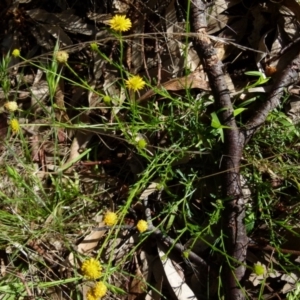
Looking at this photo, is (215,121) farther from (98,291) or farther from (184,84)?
(98,291)

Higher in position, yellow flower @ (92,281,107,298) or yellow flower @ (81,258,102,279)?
yellow flower @ (81,258,102,279)

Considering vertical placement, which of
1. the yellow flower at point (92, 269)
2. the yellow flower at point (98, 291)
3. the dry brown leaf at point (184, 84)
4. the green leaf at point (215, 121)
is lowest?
the yellow flower at point (98, 291)

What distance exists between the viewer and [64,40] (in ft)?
5.92

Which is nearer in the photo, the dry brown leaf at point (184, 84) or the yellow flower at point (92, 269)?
the yellow flower at point (92, 269)

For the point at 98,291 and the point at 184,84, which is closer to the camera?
the point at 98,291

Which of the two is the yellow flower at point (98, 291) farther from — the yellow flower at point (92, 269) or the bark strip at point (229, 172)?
the bark strip at point (229, 172)

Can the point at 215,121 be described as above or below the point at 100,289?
above

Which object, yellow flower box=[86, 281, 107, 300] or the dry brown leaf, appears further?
the dry brown leaf

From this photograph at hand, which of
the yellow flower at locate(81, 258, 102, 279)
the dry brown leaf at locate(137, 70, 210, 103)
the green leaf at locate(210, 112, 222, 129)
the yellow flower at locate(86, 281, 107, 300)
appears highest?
the dry brown leaf at locate(137, 70, 210, 103)

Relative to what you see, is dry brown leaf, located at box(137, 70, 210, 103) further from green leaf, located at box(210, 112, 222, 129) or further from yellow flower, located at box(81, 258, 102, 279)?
yellow flower, located at box(81, 258, 102, 279)

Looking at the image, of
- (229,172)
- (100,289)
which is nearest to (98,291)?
(100,289)

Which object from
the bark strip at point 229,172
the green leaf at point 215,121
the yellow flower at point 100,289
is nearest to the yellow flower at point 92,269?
the yellow flower at point 100,289

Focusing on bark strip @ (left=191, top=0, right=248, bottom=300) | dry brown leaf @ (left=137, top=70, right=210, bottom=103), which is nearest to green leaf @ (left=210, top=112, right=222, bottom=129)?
bark strip @ (left=191, top=0, right=248, bottom=300)

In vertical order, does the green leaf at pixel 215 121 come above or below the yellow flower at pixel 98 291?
above
